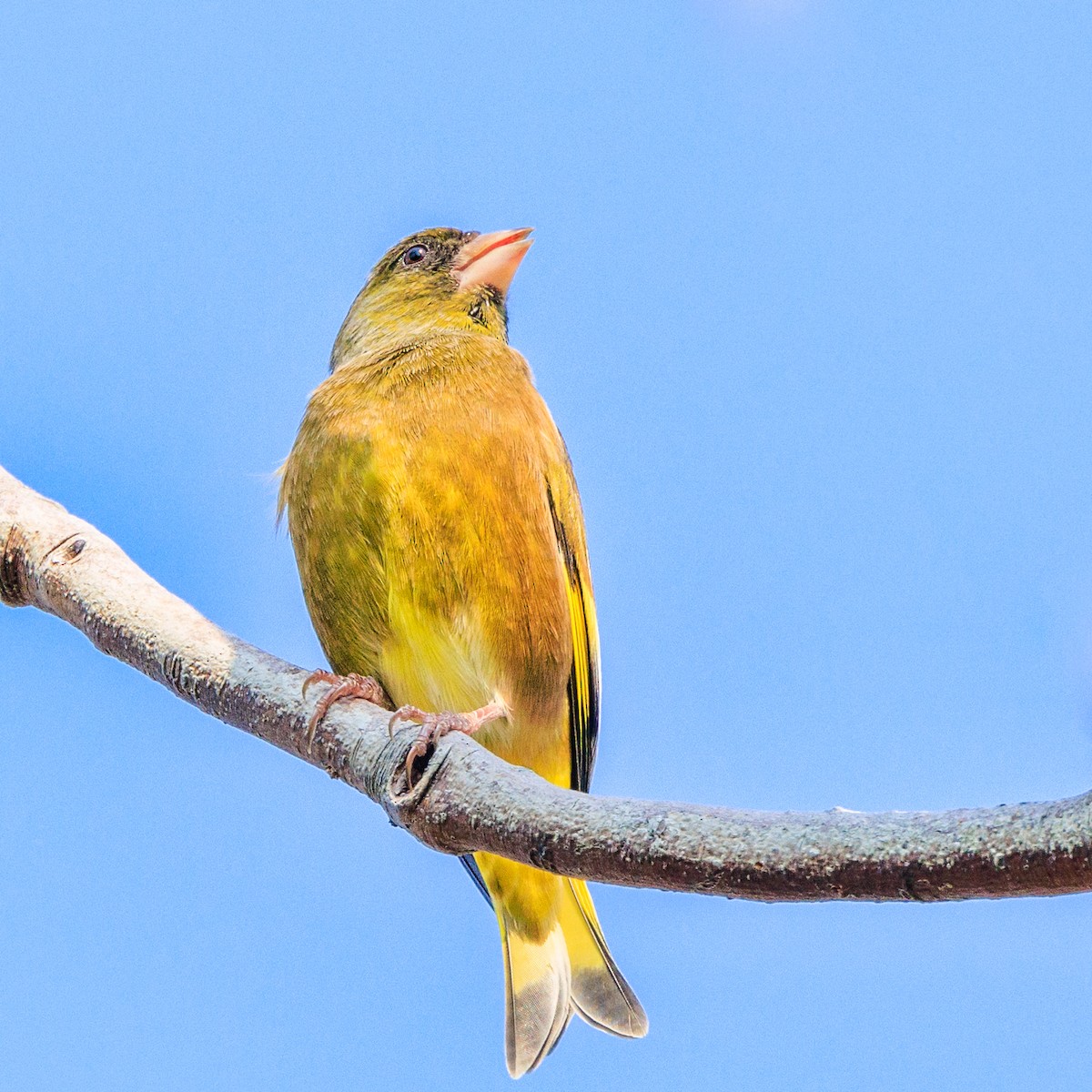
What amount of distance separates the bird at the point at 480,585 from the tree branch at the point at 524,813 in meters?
0.68

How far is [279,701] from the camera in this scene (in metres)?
2.71

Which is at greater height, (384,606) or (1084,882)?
(384,606)

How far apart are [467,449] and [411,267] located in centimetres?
138

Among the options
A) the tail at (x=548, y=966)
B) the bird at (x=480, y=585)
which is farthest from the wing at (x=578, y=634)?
the tail at (x=548, y=966)

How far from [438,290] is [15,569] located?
1962mm

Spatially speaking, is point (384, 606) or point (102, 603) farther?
point (384, 606)

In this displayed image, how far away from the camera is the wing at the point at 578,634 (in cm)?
390

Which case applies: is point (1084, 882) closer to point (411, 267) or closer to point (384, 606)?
point (384, 606)

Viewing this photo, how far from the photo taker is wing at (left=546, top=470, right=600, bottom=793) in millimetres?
3898

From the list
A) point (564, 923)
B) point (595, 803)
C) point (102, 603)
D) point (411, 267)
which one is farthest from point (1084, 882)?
point (411, 267)

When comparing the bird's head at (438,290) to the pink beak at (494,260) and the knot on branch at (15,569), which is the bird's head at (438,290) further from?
the knot on branch at (15,569)

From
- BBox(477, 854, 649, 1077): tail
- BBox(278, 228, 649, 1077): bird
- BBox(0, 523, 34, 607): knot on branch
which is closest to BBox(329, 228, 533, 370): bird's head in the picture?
BBox(278, 228, 649, 1077): bird

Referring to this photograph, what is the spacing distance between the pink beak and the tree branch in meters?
1.85

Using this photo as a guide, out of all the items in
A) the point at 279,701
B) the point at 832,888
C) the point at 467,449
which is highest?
the point at 467,449
